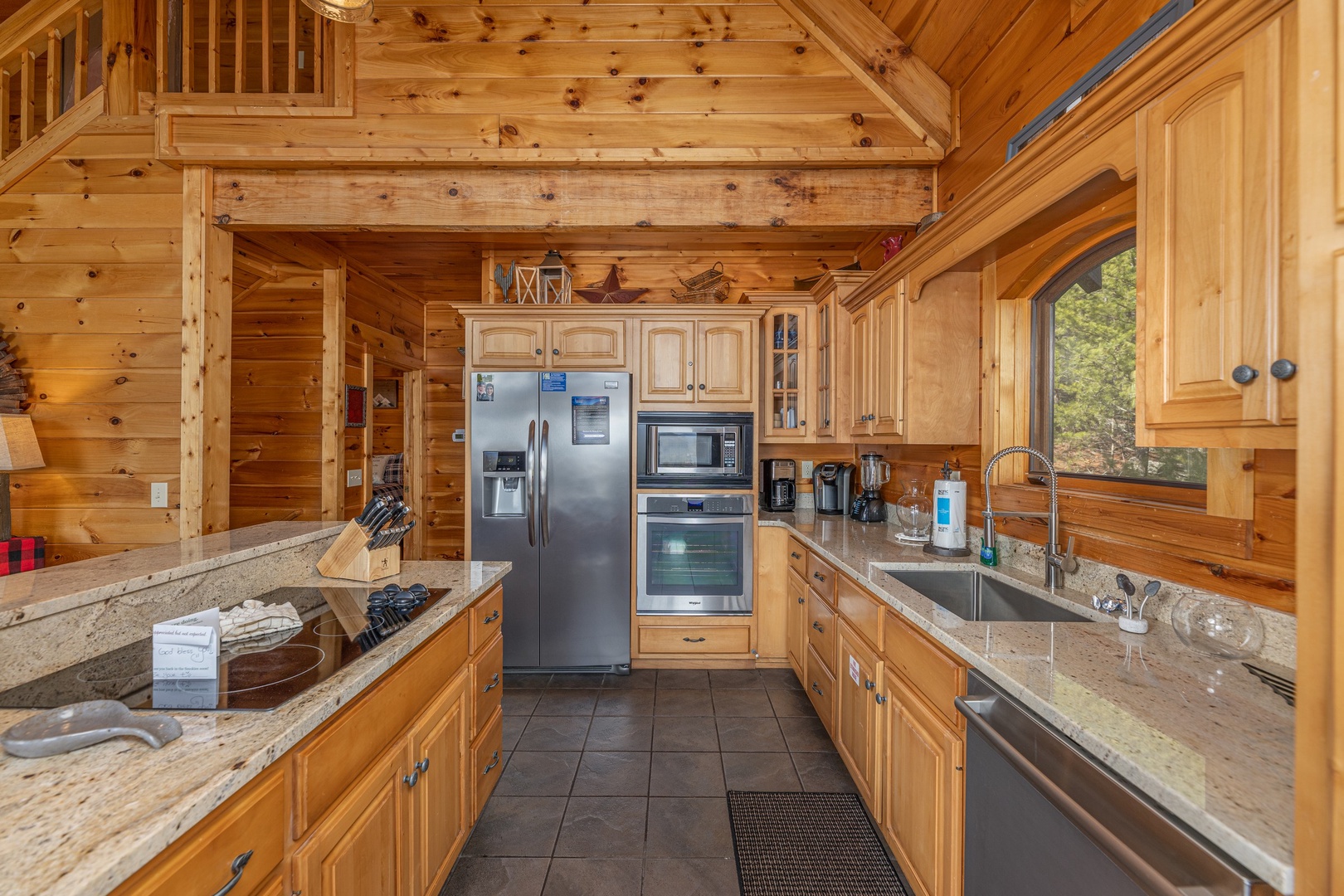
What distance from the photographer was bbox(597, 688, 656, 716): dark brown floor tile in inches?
112

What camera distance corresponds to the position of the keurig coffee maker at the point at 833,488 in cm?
365

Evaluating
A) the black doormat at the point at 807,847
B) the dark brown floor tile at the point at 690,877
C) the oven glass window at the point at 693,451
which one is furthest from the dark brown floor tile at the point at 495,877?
the oven glass window at the point at 693,451

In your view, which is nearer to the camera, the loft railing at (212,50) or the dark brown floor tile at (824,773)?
the dark brown floor tile at (824,773)

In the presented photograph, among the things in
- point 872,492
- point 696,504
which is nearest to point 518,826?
point 696,504

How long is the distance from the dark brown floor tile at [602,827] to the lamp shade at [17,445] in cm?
288

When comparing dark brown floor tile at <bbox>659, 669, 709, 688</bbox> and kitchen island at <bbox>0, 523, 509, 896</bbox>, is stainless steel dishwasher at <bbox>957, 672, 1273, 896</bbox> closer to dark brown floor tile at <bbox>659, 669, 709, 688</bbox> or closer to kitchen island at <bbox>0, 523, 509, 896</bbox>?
kitchen island at <bbox>0, 523, 509, 896</bbox>

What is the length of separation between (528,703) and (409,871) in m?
1.61

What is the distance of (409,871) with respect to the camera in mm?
1374

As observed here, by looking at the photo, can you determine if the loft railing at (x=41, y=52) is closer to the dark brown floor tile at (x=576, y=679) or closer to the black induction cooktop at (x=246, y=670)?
the black induction cooktop at (x=246, y=670)

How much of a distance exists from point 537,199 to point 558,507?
5.28 feet

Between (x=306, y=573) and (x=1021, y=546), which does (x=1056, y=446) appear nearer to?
(x=1021, y=546)

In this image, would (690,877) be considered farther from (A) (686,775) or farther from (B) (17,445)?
(B) (17,445)

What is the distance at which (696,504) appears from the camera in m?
3.29

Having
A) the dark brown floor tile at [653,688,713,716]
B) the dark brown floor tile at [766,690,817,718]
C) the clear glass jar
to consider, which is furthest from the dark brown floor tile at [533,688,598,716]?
the clear glass jar
